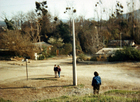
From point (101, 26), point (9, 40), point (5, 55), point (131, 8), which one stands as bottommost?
point (5, 55)

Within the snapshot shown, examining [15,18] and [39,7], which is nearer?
[39,7]

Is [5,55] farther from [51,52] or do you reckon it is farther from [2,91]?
[2,91]

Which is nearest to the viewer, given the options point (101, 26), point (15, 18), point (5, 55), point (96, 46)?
point (5, 55)

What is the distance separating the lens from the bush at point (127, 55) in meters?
25.7

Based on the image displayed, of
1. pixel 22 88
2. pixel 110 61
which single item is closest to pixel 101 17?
pixel 110 61

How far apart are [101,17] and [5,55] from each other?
46.5 metres

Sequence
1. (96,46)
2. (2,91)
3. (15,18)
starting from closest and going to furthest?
(2,91) → (96,46) → (15,18)

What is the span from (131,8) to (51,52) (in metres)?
40.7

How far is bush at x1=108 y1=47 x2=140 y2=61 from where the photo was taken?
2566 cm

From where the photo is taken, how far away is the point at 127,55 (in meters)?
26.3

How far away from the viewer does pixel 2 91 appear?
11.7 meters

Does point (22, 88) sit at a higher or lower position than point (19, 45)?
lower

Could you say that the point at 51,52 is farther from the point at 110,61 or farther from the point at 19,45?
the point at 110,61

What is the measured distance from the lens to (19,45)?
33.8 metres
